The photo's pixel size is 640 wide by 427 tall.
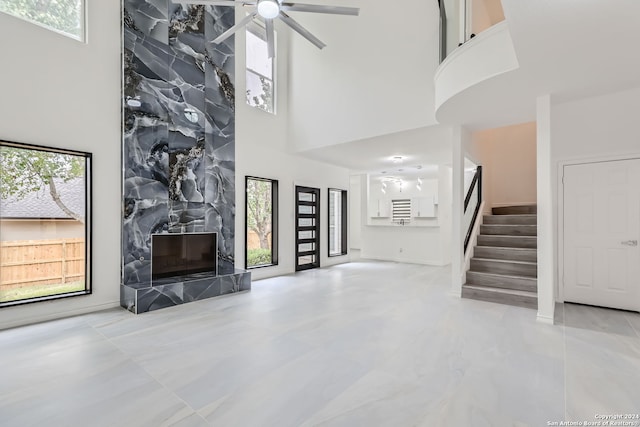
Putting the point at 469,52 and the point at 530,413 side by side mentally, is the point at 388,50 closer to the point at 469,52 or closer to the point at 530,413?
the point at 469,52

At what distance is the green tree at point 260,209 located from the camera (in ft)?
21.1

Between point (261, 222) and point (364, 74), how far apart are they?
11.6 ft

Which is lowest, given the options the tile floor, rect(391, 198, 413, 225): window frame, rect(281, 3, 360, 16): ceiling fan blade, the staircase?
the tile floor

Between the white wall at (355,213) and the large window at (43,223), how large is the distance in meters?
7.67

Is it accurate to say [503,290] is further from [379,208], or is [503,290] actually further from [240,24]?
[379,208]

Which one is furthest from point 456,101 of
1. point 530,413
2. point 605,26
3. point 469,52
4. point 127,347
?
point 127,347

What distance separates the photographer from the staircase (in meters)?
4.53

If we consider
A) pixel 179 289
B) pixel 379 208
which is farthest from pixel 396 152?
pixel 179 289

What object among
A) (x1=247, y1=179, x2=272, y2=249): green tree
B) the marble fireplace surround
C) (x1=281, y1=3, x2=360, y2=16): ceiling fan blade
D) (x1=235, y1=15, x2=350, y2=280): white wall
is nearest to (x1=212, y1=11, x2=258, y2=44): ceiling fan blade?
(x1=281, y1=3, x2=360, y2=16): ceiling fan blade

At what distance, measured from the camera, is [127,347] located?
119 inches

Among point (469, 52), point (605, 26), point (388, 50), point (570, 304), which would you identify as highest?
point (388, 50)

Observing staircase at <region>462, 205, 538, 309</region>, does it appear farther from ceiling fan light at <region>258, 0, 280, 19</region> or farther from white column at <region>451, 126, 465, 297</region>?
ceiling fan light at <region>258, 0, 280, 19</region>

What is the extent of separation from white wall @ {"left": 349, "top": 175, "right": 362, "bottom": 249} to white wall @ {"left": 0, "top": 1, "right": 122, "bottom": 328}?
7.36 m

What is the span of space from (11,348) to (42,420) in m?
1.63
